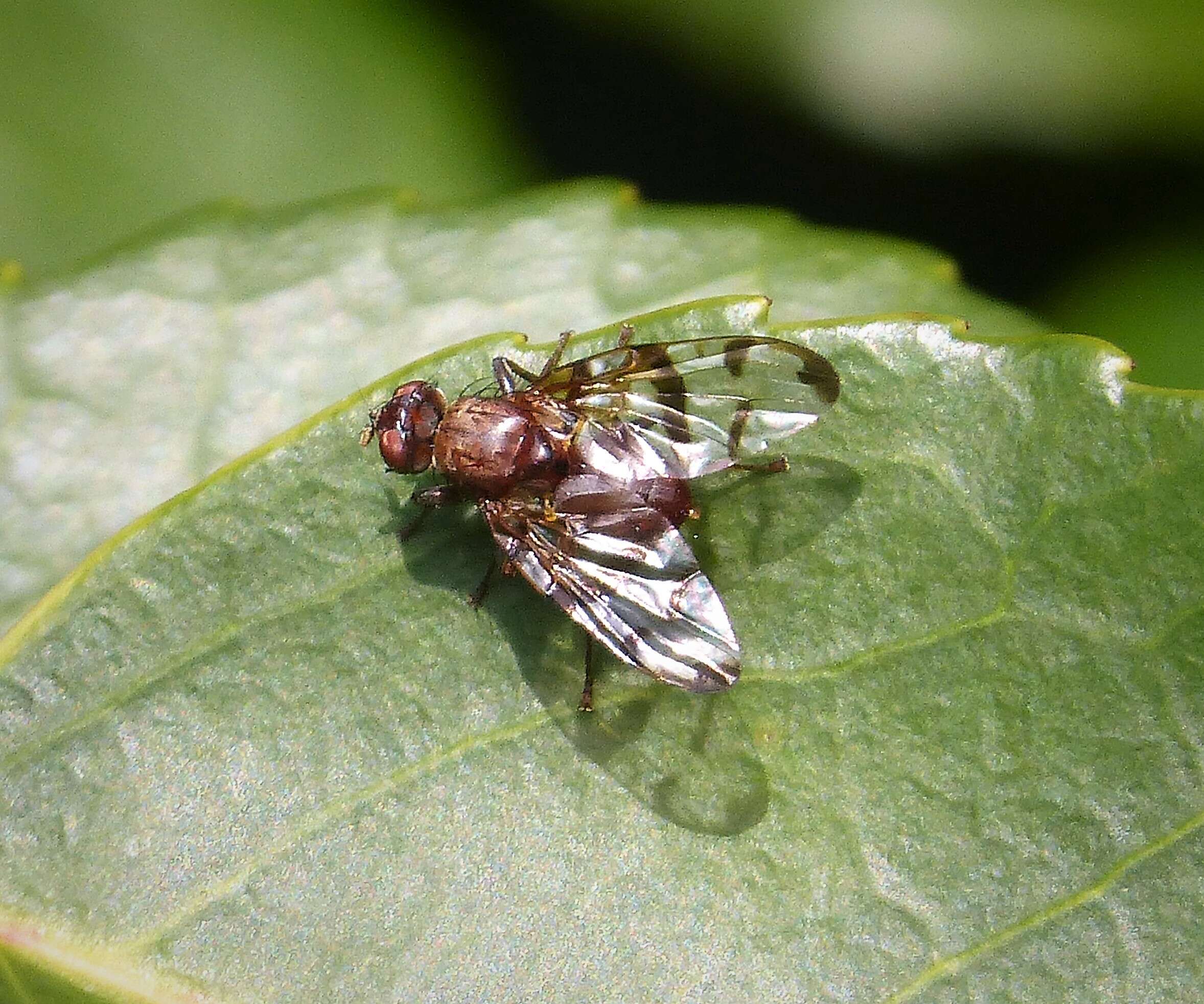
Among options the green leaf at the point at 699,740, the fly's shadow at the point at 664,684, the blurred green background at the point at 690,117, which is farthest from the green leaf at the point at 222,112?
the green leaf at the point at 699,740

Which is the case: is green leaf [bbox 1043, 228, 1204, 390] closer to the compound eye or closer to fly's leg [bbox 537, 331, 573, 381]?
fly's leg [bbox 537, 331, 573, 381]

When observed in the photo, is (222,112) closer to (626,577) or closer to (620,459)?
(620,459)

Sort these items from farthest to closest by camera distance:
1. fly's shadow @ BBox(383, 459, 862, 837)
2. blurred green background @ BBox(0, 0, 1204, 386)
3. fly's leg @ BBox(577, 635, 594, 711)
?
blurred green background @ BBox(0, 0, 1204, 386)
fly's leg @ BBox(577, 635, 594, 711)
fly's shadow @ BBox(383, 459, 862, 837)

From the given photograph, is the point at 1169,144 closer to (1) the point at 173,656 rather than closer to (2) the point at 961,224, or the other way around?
(2) the point at 961,224

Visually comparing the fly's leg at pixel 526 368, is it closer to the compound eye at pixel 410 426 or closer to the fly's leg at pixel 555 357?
the fly's leg at pixel 555 357

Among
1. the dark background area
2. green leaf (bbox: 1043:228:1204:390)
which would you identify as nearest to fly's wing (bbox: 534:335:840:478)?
green leaf (bbox: 1043:228:1204:390)

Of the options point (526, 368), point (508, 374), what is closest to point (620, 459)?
point (508, 374)

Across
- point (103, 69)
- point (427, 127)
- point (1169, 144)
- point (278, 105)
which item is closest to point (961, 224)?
point (1169, 144)

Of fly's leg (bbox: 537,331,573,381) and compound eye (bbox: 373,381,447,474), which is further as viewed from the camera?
compound eye (bbox: 373,381,447,474)
